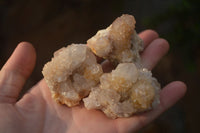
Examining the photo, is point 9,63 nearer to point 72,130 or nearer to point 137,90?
point 72,130

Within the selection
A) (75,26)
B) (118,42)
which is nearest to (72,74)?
(118,42)

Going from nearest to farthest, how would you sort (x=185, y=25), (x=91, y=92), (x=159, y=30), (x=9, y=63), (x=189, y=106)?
(x=91, y=92) → (x=9, y=63) → (x=185, y=25) → (x=189, y=106) → (x=159, y=30)

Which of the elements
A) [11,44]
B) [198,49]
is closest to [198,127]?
[198,49]

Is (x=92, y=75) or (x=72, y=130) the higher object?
(x=92, y=75)

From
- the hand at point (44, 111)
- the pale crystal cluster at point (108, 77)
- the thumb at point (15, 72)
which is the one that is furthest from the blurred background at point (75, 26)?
the thumb at point (15, 72)

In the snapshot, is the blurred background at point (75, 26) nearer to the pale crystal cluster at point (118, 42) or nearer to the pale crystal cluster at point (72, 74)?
the pale crystal cluster at point (118, 42)

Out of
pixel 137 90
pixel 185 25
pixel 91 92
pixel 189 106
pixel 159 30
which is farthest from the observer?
pixel 159 30

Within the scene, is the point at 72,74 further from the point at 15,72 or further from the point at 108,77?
the point at 15,72
